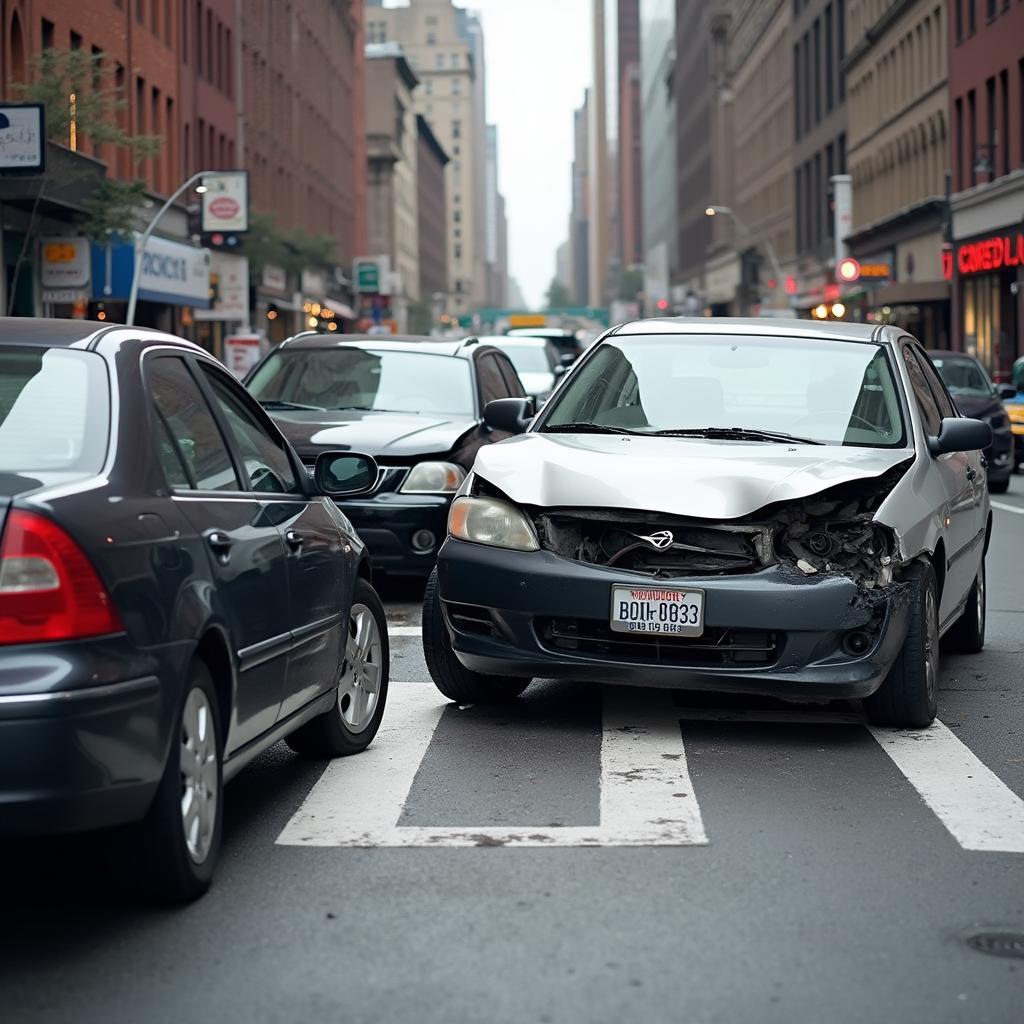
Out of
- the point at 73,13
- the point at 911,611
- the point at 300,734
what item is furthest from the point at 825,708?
the point at 73,13

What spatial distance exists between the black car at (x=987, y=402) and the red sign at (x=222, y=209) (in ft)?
92.4

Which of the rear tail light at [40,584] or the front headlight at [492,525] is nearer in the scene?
the rear tail light at [40,584]

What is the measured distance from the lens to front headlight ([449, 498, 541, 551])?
7804 mm

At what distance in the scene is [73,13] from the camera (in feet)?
129

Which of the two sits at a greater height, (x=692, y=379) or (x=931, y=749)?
(x=692, y=379)

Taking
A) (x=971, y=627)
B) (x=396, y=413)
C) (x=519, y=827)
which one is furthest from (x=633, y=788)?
(x=396, y=413)

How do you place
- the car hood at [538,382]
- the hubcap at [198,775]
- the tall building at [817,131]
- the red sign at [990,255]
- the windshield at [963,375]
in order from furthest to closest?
the tall building at [817,131]
the red sign at [990,255]
the car hood at [538,382]
the windshield at [963,375]
the hubcap at [198,775]

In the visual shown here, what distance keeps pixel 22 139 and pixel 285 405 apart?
56.2 ft

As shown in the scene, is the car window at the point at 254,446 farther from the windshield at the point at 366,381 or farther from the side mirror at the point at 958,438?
the windshield at the point at 366,381

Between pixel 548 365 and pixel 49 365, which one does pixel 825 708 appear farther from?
pixel 548 365

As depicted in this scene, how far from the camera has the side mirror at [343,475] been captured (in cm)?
729

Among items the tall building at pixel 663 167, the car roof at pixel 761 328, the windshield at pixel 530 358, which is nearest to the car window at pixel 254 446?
the car roof at pixel 761 328

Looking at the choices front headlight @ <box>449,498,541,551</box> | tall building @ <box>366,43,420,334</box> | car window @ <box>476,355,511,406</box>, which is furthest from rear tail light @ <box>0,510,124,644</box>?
tall building @ <box>366,43,420,334</box>

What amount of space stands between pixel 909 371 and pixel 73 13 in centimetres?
3309
